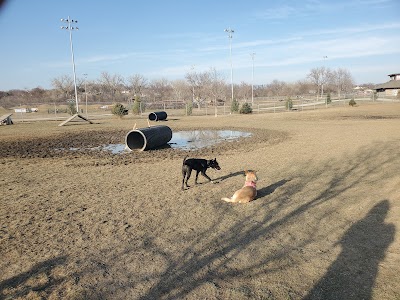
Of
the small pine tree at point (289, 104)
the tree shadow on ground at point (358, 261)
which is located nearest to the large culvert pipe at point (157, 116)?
the small pine tree at point (289, 104)

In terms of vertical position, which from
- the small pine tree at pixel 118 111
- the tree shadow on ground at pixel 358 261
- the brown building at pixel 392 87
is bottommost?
the tree shadow on ground at pixel 358 261

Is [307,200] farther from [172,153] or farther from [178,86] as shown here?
[178,86]

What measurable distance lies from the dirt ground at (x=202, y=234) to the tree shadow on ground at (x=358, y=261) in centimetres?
2

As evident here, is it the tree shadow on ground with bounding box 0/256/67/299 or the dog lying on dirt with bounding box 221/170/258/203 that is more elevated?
the dog lying on dirt with bounding box 221/170/258/203

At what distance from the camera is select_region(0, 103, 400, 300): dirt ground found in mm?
3512

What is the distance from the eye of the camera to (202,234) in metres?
4.88

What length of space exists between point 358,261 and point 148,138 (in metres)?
10.4

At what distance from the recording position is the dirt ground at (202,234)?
351 centimetres

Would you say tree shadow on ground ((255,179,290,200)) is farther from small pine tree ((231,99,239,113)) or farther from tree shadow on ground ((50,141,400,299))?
small pine tree ((231,99,239,113))

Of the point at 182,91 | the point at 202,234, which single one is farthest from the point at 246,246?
the point at 182,91

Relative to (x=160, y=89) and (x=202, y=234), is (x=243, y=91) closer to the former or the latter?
(x=160, y=89)

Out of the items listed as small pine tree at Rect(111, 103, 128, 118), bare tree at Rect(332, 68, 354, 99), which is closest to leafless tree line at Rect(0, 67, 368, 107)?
bare tree at Rect(332, 68, 354, 99)

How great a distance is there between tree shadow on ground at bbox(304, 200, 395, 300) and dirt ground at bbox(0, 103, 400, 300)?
2 cm

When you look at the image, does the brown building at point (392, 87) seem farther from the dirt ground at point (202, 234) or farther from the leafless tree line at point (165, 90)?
the dirt ground at point (202, 234)
